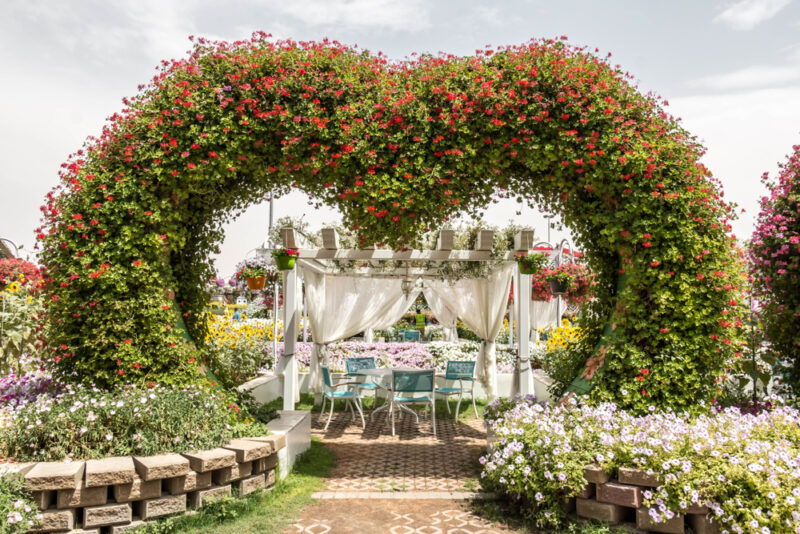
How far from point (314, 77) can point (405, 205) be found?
54.8 inches

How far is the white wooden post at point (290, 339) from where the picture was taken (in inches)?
267

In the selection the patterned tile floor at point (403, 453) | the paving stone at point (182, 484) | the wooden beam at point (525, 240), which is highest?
the wooden beam at point (525, 240)

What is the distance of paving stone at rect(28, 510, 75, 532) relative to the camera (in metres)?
3.13

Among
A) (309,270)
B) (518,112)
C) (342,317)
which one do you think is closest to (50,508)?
(518,112)

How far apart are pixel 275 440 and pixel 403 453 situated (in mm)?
2149

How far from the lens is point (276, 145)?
15.0ft

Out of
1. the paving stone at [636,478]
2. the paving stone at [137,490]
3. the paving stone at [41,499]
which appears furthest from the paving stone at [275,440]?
the paving stone at [636,478]

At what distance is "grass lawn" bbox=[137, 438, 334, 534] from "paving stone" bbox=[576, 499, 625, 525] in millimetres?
2124

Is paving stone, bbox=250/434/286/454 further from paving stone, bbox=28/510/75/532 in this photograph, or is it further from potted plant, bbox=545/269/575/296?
potted plant, bbox=545/269/575/296

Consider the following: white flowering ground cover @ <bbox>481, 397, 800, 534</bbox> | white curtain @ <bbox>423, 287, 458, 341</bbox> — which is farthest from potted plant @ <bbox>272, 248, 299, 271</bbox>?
white curtain @ <bbox>423, 287, 458, 341</bbox>

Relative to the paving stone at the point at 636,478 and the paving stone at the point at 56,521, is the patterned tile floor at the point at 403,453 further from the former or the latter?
the paving stone at the point at 56,521

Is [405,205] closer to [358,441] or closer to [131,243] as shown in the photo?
[131,243]

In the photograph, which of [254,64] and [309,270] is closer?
[254,64]

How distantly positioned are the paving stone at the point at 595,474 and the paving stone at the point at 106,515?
10.1 feet
